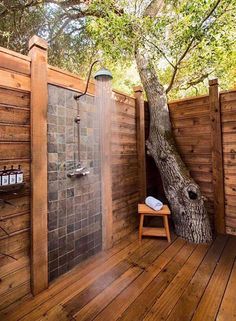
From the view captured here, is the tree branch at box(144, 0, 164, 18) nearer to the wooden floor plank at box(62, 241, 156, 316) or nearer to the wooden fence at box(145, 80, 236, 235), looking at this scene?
the wooden fence at box(145, 80, 236, 235)

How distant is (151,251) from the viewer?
233cm

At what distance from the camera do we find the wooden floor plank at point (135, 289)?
1445 mm

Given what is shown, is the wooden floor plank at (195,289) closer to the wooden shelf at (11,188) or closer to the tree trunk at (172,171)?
the tree trunk at (172,171)

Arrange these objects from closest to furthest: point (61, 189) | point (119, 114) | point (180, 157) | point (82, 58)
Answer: point (61, 189) < point (119, 114) < point (180, 157) < point (82, 58)

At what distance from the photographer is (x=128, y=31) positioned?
2521mm

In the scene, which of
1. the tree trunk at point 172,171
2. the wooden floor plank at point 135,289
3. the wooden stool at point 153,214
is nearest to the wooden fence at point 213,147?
the tree trunk at point 172,171

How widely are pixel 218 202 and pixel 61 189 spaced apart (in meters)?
2.11

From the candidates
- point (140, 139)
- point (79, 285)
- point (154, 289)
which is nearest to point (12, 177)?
point (79, 285)

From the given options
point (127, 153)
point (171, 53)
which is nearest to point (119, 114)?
point (127, 153)

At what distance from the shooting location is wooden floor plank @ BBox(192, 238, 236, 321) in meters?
1.43

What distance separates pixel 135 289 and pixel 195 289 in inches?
19.6

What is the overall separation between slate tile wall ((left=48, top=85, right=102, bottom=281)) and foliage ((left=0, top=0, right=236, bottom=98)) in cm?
107

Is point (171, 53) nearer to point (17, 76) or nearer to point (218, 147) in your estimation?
point (218, 147)

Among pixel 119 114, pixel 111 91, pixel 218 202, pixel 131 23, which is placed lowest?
pixel 218 202
